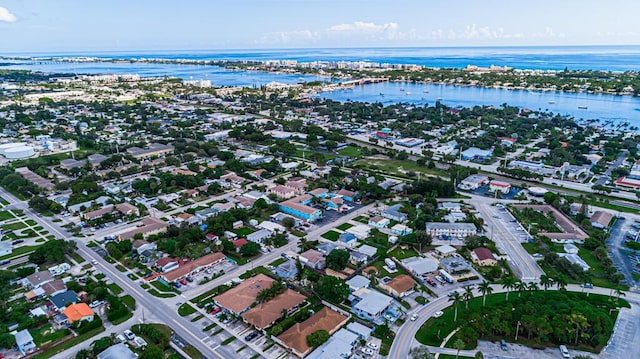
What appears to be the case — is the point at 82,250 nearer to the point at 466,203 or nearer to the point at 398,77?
the point at 466,203

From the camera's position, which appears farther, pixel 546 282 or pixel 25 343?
pixel 546 282

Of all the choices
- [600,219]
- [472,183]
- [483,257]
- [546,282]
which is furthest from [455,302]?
[472,183]

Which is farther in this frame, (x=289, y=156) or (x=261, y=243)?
(x=289, y=156)

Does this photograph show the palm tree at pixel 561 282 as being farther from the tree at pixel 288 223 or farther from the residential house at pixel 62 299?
the residential house at pixel 62 299

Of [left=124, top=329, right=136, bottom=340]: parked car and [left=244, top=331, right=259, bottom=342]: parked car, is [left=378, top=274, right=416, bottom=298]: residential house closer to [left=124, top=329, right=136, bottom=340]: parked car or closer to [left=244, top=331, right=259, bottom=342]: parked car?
[left=244, top=331, right=259, bottom=342]: parked car

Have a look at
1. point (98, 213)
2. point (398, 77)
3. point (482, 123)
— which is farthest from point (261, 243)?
point (398, 77)

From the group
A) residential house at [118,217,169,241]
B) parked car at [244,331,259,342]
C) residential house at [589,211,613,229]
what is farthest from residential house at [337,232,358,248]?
residential house at [589,211,613,229]

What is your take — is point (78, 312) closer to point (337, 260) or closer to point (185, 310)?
point (185, 310)
